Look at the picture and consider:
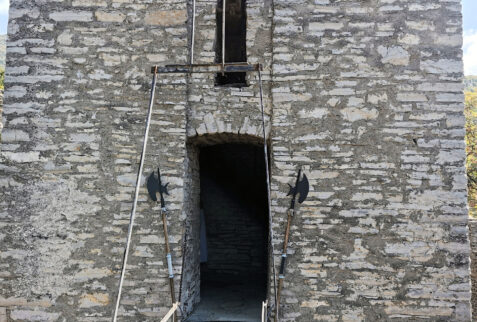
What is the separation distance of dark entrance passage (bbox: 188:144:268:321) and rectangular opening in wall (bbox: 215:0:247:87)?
189 cm

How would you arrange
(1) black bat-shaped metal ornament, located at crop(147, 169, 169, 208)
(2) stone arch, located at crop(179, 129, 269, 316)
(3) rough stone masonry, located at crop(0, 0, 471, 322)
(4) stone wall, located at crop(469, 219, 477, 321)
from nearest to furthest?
(3) rough stone masonry, located at crop(0, 0, 471, 322) → (1) black bat-shaped metal ornament, located at crop(147, 169, 169, 208) → (2) stone arch, located at crop(179, 129, 269, 316) → (4) stone wall, located at crop(469, 219, 477, 321)

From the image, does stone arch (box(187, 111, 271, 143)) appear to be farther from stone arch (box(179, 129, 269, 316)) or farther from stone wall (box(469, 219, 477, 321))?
stone wall (box(469, 219, 477, 321))

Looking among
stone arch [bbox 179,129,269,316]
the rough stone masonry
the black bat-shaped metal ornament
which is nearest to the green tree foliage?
the rough stone masonry

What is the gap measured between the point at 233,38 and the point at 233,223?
10.9 feet

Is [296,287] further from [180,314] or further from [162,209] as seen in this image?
[162,209]

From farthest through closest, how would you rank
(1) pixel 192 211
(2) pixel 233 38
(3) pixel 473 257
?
(3) pixel 473 257 < (2) pixel 233 38 < (1) pixel 192 211

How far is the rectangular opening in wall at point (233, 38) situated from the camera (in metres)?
4.34

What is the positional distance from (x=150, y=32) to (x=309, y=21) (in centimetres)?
162

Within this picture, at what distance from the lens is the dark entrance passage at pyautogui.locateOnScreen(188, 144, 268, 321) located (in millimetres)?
6371

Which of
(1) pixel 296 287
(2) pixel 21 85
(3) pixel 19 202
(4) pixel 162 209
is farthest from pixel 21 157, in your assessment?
(1) pixel 296 287

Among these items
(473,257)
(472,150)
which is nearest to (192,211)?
(473,257)

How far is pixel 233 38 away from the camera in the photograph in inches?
181

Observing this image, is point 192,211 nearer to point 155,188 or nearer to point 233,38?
point 155,188

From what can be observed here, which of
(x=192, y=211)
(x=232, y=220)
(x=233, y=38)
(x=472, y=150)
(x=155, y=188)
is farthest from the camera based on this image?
(x=472, y=150)
